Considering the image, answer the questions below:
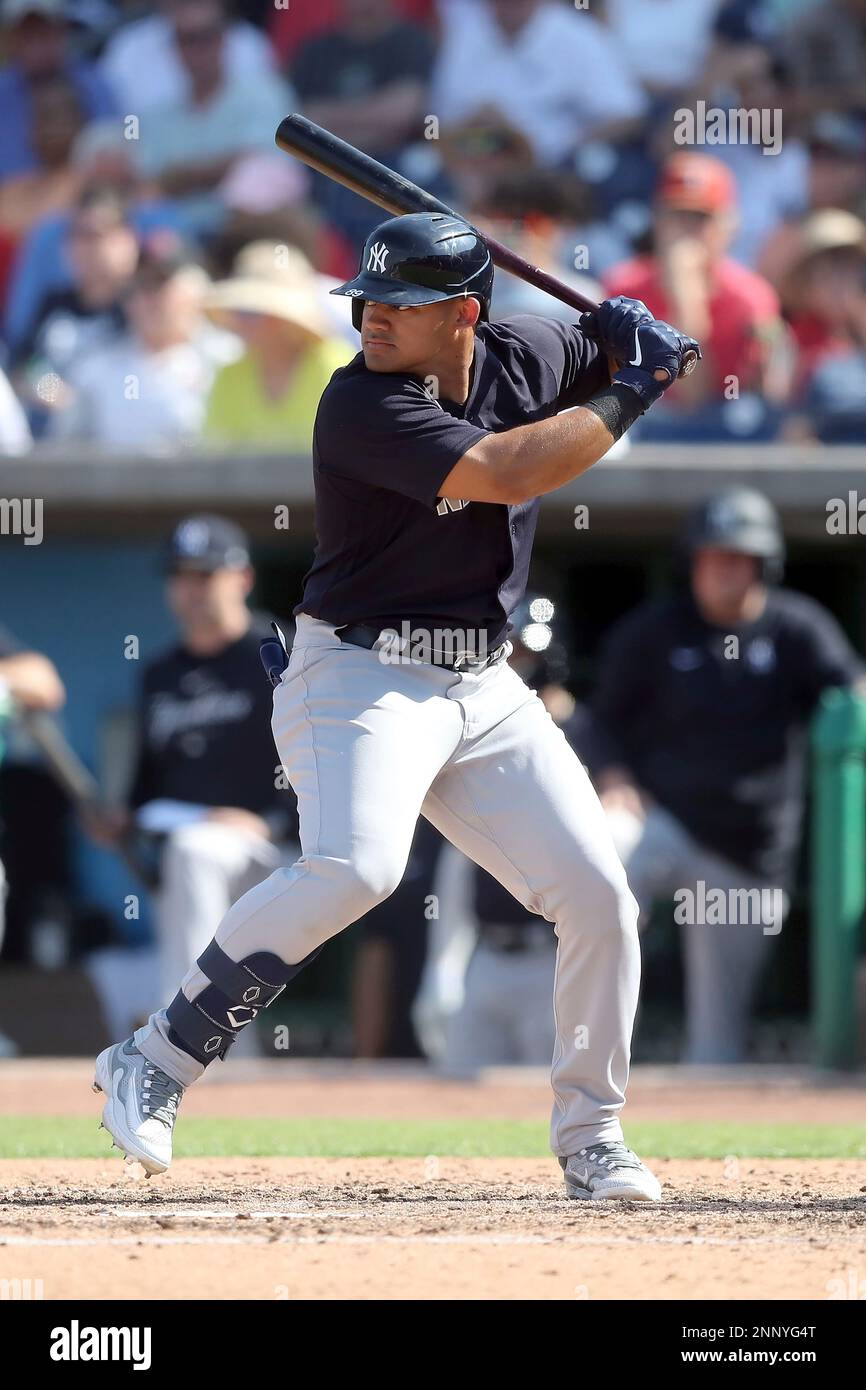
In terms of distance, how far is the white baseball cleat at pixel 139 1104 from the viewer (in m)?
3.64

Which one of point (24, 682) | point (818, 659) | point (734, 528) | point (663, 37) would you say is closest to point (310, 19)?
point (663, 37)

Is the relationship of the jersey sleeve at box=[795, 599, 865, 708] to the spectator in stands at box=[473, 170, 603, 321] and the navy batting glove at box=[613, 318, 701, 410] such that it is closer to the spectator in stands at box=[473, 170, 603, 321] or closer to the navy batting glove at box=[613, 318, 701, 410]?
the spectator in stands at box=[473, 170, 603, 321]

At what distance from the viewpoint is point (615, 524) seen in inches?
305

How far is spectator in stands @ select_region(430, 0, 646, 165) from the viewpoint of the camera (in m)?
9.10

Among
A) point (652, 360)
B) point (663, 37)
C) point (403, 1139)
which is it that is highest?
point (663, 37)

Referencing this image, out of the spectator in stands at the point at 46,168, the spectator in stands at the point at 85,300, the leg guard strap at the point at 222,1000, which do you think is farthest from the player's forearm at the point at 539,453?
the spectator in stands at the point at 46,168

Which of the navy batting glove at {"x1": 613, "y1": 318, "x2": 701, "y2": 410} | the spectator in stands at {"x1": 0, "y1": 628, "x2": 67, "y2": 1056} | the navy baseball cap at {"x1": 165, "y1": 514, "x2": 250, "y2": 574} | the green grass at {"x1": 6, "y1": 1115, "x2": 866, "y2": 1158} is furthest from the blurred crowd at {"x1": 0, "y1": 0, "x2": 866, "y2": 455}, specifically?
the navy batting glove at {"x1": 613, "y1": 318, "x2": 701, "y2": 410}

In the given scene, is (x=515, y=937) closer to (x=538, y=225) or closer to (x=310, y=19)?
(x=538, y=225)

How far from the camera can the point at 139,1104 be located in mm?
3662

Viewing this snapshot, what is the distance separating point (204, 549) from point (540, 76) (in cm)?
332

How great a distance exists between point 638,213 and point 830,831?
311 centimetres

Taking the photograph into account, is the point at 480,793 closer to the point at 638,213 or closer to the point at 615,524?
the point at 615,524

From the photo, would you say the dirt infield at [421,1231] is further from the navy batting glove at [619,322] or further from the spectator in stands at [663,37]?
the spectator in stands at [663,37]
